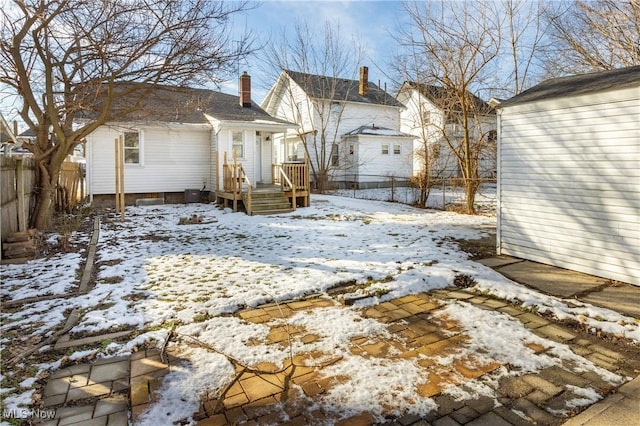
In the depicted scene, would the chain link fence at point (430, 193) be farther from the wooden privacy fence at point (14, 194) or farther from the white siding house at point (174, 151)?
the wooden privacy fence at point (14, 194)

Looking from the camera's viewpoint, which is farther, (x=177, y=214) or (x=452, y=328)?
(x=177, y=214)

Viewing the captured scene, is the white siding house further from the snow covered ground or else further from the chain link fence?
the snow covered ground

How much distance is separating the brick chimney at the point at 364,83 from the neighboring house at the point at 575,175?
18.4 meters

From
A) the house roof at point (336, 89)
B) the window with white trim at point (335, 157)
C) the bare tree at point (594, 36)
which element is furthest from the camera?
the window with white trim at point (335, 157)

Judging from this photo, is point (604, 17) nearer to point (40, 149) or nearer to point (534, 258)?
point (534, 258)

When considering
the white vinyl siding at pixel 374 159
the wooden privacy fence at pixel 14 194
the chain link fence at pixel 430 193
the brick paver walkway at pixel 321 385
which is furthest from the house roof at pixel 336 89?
the brick paver walkway at pixel 321 385

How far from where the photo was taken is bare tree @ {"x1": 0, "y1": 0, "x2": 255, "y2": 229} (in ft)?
24.2

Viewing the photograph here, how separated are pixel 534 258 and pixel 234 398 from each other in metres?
5.48

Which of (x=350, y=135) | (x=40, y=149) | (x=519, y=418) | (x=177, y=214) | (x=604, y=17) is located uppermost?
(x=604, y=17)

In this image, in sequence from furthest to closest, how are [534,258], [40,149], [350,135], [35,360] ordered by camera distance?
[350,135]
[40,149]
[534,258]
[35,360]

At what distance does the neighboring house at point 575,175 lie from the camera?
5000 millimetres

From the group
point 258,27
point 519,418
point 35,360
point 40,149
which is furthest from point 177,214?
point 519,418

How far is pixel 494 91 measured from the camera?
14.2m

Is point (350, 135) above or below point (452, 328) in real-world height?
above
